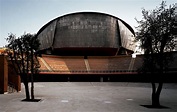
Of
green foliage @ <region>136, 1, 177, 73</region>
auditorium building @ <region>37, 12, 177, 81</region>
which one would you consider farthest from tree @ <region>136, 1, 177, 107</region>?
auditorium building @ <region>37, 12, 177, 81</region>

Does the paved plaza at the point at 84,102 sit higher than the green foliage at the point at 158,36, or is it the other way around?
the green foliage at the point at 158,36

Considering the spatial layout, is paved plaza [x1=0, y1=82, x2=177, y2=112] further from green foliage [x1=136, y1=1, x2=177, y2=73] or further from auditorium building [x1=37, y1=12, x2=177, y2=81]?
auditorium building [x1=37, y1=12, x2=177, y2=81]

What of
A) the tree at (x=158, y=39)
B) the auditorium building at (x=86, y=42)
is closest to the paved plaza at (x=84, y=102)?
the tree at (x=158, y=39)

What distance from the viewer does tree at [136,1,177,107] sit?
16.5 metres

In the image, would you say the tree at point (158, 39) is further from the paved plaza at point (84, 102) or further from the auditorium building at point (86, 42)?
the auditorium building at point (86, 42)

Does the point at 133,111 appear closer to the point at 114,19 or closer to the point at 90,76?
the point at 90,76

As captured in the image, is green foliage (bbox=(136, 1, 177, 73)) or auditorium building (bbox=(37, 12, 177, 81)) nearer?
green foliage (bbox=(136, 1, 177, 73))

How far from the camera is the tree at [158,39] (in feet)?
54.0

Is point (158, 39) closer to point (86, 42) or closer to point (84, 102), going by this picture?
point (84, 102)

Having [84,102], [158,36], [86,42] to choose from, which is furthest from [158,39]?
[86,42]

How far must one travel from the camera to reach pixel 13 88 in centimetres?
2677

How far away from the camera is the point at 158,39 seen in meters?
16.5

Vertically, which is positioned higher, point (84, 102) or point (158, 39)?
point (158, 39)

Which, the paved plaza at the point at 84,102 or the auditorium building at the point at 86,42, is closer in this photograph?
the paved plaza at the point at 84,102
